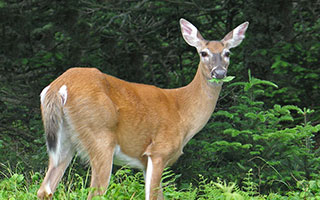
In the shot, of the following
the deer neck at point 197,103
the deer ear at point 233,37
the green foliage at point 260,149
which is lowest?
the green foliage at point 260,149

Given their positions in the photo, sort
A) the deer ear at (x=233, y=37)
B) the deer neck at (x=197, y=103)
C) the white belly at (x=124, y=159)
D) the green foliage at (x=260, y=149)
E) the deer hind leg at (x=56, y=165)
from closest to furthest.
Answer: the deer hind leg at (x=56, y=165)
the white belly at (x=124, y=159)
the deer neck at (x=197, y=103)
the deer ear at (x=233, y=37)
the green foliage at (x=260, y=149)

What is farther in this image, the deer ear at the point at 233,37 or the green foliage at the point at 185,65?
the green foliage at the point at 185,65

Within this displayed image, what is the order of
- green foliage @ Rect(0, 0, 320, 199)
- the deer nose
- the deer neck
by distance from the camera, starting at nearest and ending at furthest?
the deer nose
the deer neck
green foliage @ Rect(0, 0, 320, 199)

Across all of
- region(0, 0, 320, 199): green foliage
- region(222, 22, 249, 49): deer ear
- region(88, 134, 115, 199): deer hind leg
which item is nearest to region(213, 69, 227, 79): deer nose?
region(222, 22, 249, 49): deer ear

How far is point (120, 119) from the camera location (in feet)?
16.1

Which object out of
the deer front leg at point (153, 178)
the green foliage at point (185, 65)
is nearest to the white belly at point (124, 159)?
the deer front leg at point (153, 178)

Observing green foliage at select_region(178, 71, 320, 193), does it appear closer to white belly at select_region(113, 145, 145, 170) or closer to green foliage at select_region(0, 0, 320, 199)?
green foliage at select_region(0, 0, 320, 199)

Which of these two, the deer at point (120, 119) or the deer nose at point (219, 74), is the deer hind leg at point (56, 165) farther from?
the deer nose at point (219, 74)

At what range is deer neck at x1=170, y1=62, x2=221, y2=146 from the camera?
5.56 metres

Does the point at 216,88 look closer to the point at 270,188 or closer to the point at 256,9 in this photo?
the point at 270,188

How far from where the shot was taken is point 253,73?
831 centimetres

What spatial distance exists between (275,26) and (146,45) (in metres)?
2.08

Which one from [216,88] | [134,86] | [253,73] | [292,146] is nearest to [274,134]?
[292,146]

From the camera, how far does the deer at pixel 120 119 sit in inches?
184
